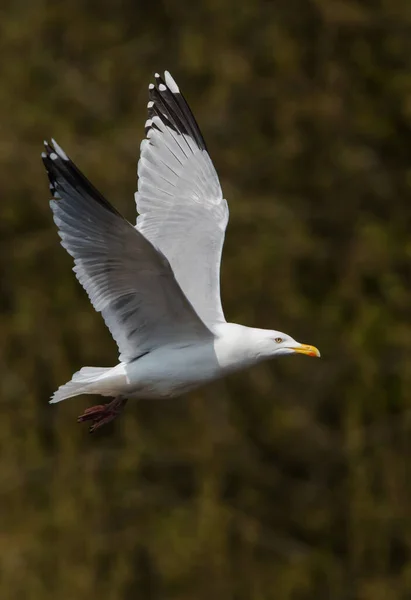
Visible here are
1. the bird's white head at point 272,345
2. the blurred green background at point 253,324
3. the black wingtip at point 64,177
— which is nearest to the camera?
the black wingtip at point 64,177

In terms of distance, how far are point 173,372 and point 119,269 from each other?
494mm

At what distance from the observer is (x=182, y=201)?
6918mm

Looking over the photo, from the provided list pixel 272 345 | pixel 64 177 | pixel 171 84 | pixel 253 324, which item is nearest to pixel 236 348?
pixel 272 345

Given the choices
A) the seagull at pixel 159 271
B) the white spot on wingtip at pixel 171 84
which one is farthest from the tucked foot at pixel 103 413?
the white spot on wingtip at pixel 171 84

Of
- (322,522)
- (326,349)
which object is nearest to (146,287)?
(326,349)

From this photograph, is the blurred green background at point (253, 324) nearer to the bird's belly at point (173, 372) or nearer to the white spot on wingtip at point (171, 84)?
the white spot on wingtip at point (171, 84)

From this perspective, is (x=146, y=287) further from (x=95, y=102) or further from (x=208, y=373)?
(x=95, y=102)

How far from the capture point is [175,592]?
10570 millimetres

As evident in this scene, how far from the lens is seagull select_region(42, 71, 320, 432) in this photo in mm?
5770

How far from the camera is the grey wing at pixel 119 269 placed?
5.71m

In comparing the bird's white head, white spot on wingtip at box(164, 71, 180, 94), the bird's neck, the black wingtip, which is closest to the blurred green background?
white spot on wingtip at box(164, 71, 180, 94)

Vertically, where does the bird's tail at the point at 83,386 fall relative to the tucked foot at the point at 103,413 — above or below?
above

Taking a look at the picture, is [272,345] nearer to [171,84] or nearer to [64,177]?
[64,177]

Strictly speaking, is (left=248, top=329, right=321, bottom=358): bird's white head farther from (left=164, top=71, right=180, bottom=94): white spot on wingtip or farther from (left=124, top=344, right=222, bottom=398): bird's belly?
(left=164, top=71, right=180, bottom=94): white spot on wingtip
